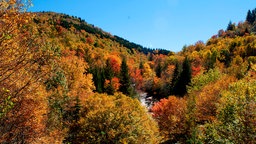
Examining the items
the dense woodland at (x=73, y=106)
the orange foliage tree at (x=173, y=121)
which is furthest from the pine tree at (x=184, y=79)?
the orange foliage tree at (x=173, y=121)

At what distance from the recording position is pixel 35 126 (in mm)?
25266

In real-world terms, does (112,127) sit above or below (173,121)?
above

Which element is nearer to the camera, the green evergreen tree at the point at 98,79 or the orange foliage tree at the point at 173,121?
the orange foliage tree at the point at 173,121

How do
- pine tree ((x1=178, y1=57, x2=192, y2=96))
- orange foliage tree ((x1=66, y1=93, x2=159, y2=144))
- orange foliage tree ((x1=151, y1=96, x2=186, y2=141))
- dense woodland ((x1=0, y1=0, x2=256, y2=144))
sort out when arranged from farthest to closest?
pine tree ((x1=178, y1=57, x2=192, y2=96)), orange foliage tree ((x1=151, y1=96, x2=186, y2=141)), orange foliage tree ((x1=66, y1=93, x2=159, y2=144)), dense woodland ((x1=0, y1=0, x2=256, y2=144))

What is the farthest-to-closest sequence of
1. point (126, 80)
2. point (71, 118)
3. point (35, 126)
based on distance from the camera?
point (126, 80), point (71, 118), point (35, 126)

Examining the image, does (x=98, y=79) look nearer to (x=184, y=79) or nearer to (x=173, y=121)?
(x=184, y=79)

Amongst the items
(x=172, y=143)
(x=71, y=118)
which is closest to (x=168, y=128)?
(x=172, y=143)

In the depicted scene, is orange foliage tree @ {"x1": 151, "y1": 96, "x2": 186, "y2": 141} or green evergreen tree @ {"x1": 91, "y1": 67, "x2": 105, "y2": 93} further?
green evergreen tree @ {"x1": 91, "y1": 67, "x2": 105, "y2": 93}

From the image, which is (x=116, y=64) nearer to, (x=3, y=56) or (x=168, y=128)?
(x=168, y=128)

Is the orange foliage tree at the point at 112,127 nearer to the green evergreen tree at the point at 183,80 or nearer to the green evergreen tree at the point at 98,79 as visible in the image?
the green evergreen tree at the point at 98,79

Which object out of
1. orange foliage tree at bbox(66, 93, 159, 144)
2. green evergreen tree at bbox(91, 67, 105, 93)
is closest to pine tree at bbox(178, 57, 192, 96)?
green evergreen tree at bbox(91, 67, 105, 93)

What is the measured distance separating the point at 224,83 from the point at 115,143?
33.2 meters

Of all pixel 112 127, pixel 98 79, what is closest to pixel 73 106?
pixel 112 127

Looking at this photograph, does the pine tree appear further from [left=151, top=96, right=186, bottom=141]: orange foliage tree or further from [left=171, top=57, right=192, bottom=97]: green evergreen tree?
[left=151, top=96, right=186, bottom=141]: orange foliage tree
